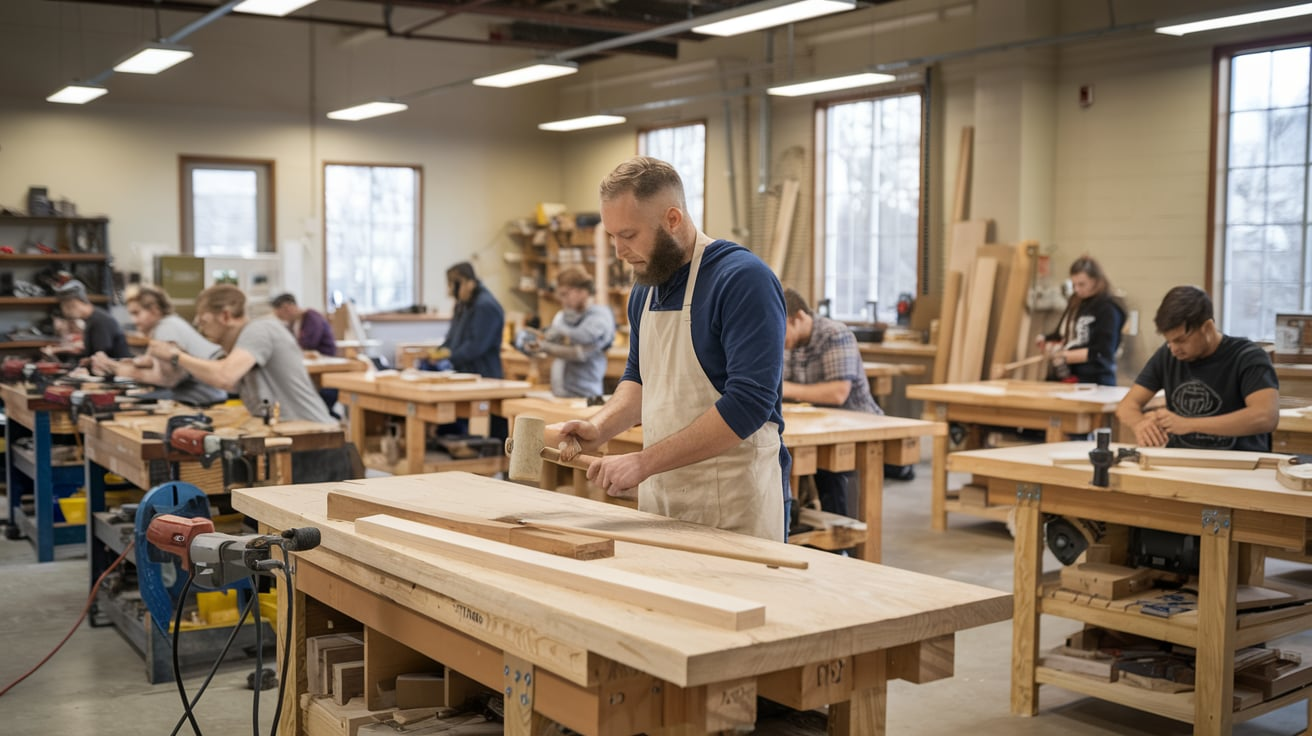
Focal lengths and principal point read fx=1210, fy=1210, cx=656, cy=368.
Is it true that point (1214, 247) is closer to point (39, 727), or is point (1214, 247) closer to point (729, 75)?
point (729, 75)

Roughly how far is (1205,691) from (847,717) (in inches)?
78.0

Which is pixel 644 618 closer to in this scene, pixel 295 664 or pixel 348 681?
pixel 348 681

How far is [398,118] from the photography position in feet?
44.5

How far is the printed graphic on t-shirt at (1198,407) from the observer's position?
4504 mm

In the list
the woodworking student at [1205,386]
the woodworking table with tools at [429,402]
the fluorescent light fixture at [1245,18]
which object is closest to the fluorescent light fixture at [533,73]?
the woodworking table with tools at [429,402]

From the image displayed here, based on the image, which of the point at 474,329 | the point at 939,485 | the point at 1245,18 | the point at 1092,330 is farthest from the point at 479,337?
the point at 1245,18

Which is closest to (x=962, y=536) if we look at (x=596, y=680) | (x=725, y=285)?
(x=725, y=285)

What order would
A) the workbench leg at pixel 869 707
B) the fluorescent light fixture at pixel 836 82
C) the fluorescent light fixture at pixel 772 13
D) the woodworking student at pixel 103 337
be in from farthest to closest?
the fluorescent light fixture at pixel 836 82, the woodworking student at pixel 103 337, the fluorescent light fixture at pixel 772 13, the workbench leg at pixel 869 707

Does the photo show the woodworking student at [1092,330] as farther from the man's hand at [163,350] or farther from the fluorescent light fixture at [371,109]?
the fluorescent light fixture at [371,109]

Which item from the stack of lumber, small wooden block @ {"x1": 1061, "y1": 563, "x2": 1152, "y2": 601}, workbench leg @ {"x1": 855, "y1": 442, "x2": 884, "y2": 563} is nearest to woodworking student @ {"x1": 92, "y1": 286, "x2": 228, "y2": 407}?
workbench leg @ {"x1": 855, "y1": 442, "x2": 884, "y2": 563}

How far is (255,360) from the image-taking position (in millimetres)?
5320

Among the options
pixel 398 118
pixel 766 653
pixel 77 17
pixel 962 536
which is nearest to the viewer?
pixel 766 653

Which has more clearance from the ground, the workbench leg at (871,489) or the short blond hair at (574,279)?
the short blond hair at (574,279)

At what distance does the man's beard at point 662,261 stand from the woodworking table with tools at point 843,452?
6.74 feet
